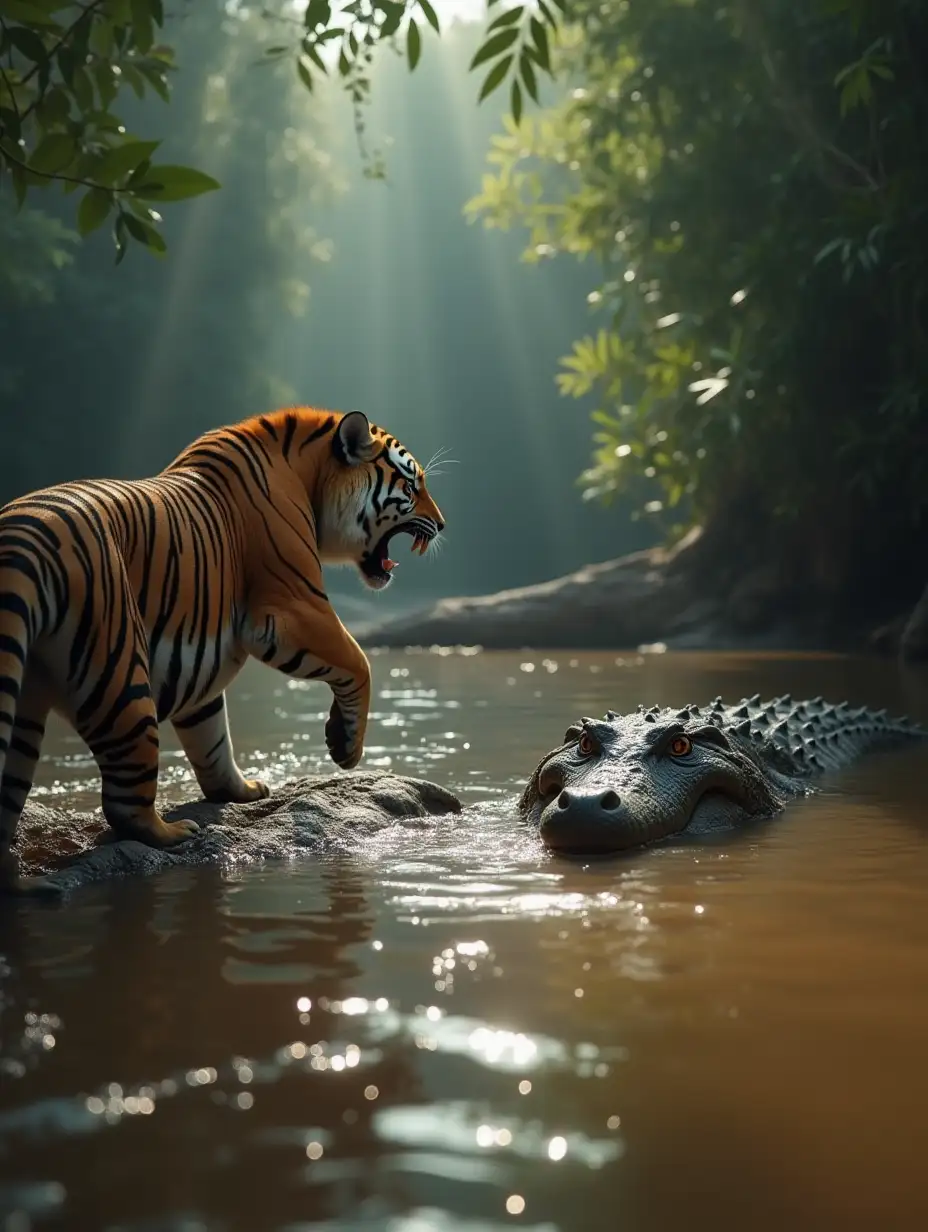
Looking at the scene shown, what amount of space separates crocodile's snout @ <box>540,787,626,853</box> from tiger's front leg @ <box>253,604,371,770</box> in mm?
887

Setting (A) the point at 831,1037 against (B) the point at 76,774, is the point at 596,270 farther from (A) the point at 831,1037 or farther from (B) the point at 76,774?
(A) the point at 831,1037

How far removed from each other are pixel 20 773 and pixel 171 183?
1.75m

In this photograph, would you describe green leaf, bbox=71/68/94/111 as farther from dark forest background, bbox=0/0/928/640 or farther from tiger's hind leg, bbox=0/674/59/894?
tiger's hind leg, bbox=0/674/59/894

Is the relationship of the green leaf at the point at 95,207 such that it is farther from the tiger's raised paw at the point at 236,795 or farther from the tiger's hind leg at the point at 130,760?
the tiger's raised paw at the point at 236,795

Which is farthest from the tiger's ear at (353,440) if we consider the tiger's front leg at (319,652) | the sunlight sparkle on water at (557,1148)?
the sunlight sparkle on water at (557,1148)

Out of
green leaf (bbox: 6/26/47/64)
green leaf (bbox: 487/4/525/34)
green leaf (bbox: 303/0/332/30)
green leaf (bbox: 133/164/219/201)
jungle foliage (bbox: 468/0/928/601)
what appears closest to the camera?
green leaf (bbox: 133/164/219/201)

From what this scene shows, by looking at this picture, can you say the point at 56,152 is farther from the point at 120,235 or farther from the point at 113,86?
the point at 113,86

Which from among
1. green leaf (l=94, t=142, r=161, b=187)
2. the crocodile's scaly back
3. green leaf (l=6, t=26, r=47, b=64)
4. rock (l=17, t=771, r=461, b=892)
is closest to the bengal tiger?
rock (l=17, t=771, r=461, b=892)

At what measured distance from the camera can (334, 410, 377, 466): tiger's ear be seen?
228 inches

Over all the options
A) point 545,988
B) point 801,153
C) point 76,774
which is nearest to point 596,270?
point 801,153

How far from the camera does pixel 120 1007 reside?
2949mm

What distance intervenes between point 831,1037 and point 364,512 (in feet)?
11.5

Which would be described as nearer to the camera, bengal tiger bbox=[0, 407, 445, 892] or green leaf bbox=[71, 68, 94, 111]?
bengal tiger bbox=[0, 407, 445, 892]

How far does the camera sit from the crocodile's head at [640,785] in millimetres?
4898
